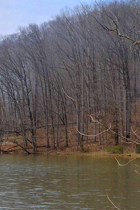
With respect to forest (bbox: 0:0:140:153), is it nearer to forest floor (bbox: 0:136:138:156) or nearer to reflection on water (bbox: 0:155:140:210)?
forest floor (bbox: 0:136:138:156)

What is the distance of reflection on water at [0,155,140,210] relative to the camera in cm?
1085

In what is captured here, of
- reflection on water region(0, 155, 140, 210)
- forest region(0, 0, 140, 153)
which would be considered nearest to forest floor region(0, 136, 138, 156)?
forest region(0, 0, 140, 153)

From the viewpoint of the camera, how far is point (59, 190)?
13266mm

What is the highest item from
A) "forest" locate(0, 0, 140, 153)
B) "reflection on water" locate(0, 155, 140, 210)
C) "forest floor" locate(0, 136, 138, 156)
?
"forest" locate(0, 0, 140, 153)

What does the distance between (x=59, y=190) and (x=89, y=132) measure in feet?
65.0

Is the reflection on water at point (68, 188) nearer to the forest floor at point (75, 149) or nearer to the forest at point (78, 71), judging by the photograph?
the forest floor at point (75, 149)

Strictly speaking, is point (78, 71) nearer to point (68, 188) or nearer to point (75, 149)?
point (75, 149)

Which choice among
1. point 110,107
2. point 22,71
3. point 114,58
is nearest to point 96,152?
point 110,107

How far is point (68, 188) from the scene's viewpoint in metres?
13.7

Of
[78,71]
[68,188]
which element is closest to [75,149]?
[78,71]

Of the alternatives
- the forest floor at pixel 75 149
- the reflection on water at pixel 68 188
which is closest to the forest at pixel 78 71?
the forest floor at pixel 75 149

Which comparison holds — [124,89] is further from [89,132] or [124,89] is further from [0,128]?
[0,128]

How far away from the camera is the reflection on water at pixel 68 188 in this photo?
1085 centimetres

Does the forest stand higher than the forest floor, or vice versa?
the forest
